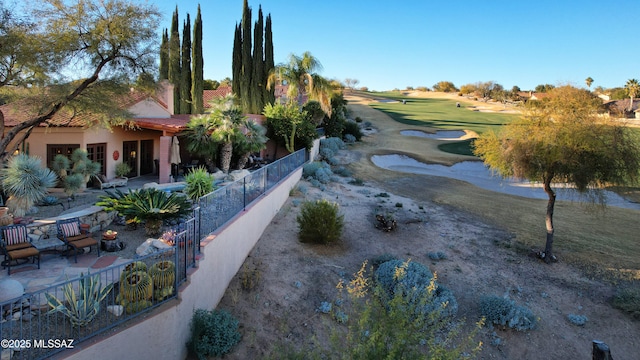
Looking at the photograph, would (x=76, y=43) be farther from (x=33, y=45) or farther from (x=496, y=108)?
(x=496, y=108)

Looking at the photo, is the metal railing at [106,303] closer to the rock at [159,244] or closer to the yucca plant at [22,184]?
the rock at [159,244]

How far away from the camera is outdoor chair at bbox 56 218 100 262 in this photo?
7.36 meters

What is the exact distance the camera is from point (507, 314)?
858cm

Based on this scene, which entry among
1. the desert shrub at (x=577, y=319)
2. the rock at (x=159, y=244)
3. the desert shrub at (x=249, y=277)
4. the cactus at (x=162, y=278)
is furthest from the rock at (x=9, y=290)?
the desert shrub at (x=577, y=319)

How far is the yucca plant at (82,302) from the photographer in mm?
4875

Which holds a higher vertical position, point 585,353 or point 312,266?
point 312,266

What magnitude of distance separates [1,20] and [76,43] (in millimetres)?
1649

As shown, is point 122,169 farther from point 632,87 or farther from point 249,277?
point 632,87

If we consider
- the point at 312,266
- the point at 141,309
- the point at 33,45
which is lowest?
the point at 312,266

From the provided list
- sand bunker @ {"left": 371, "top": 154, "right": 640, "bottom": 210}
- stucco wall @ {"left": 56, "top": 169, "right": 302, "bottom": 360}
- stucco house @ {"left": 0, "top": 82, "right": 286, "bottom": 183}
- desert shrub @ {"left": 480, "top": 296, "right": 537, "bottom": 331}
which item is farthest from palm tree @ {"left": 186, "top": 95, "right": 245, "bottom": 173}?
sand bunker @ {"left": 371, "top": 154, "right": 640, "bottom": 210}

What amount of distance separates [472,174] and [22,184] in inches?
1063

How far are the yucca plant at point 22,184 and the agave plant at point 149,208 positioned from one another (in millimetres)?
1567

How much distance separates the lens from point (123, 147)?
55.7ft

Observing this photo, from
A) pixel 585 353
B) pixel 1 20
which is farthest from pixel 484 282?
pixel 1 20
